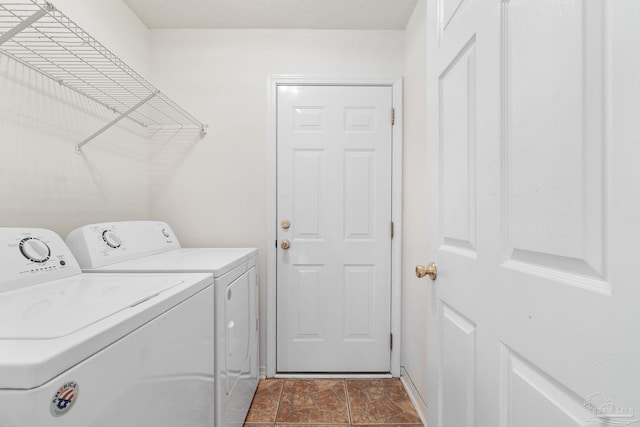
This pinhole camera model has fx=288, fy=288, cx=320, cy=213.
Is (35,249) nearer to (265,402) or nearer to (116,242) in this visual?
(116,242)

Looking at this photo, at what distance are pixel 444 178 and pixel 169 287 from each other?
3.17 feet

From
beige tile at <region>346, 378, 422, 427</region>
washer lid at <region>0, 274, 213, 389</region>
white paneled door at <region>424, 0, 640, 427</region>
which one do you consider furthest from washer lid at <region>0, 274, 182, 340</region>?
beige tile at <region>346, 378, 422, 427</region>

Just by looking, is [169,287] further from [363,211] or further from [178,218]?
[363,211]

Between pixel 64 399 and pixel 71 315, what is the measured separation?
9.1 inches

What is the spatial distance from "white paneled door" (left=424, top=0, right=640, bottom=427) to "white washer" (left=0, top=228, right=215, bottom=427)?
83 centimetres

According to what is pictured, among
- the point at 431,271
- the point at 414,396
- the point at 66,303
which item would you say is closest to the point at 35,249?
the point at 66,303

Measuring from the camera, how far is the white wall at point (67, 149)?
3.90 feet

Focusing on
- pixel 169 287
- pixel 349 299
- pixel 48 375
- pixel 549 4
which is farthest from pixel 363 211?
pixel 48 375

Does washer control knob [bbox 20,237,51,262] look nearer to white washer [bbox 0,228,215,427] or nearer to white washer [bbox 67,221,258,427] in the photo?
white washer [bbox 0,228,215,427]

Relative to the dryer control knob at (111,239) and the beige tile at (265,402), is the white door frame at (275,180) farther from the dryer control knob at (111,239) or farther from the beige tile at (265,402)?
the dryer control knob at (111,239)

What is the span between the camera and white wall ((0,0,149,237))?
119 cm

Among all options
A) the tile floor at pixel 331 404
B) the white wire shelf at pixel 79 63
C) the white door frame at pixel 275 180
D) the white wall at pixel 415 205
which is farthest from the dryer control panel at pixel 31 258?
the white wall at pixel 415 205

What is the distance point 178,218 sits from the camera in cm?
208

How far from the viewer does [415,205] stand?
6.06 feet
